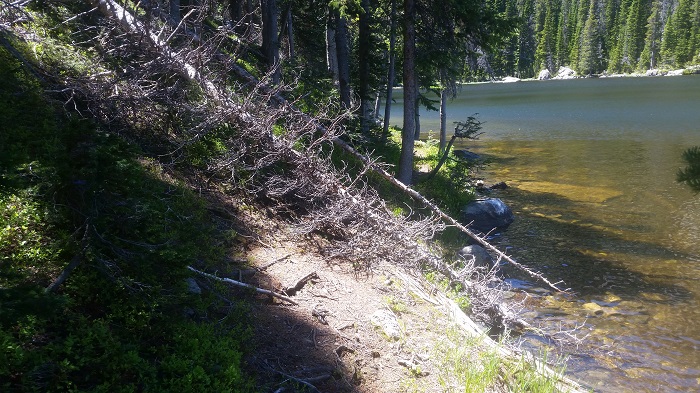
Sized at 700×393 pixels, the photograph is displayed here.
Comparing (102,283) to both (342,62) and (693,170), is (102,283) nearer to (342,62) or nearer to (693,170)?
(693,170)

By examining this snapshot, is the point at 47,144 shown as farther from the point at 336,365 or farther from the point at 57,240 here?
the point at 336,365

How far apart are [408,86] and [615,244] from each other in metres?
6.41

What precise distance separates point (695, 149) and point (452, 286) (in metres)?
4.39

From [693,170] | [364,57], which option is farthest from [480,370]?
[364,57]

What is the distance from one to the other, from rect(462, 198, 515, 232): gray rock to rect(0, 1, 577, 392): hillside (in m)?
3.75

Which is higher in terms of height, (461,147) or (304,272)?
(304,272)

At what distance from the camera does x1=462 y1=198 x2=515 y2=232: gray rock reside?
1324 centimetres

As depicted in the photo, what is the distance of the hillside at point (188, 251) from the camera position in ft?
11.6

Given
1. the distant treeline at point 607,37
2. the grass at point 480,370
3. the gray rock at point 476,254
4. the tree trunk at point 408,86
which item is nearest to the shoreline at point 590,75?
the distant treeline at point 607,37

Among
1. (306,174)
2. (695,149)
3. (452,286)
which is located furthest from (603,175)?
(695,149)

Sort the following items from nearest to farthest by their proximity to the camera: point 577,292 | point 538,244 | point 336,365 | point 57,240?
point 57,240
point 336,365
point 577,292
point 538,244

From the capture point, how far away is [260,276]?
19.6ft

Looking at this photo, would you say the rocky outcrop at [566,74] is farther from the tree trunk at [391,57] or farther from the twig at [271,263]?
the twig at [271,263]

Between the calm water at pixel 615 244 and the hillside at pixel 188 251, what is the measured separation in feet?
6.36
